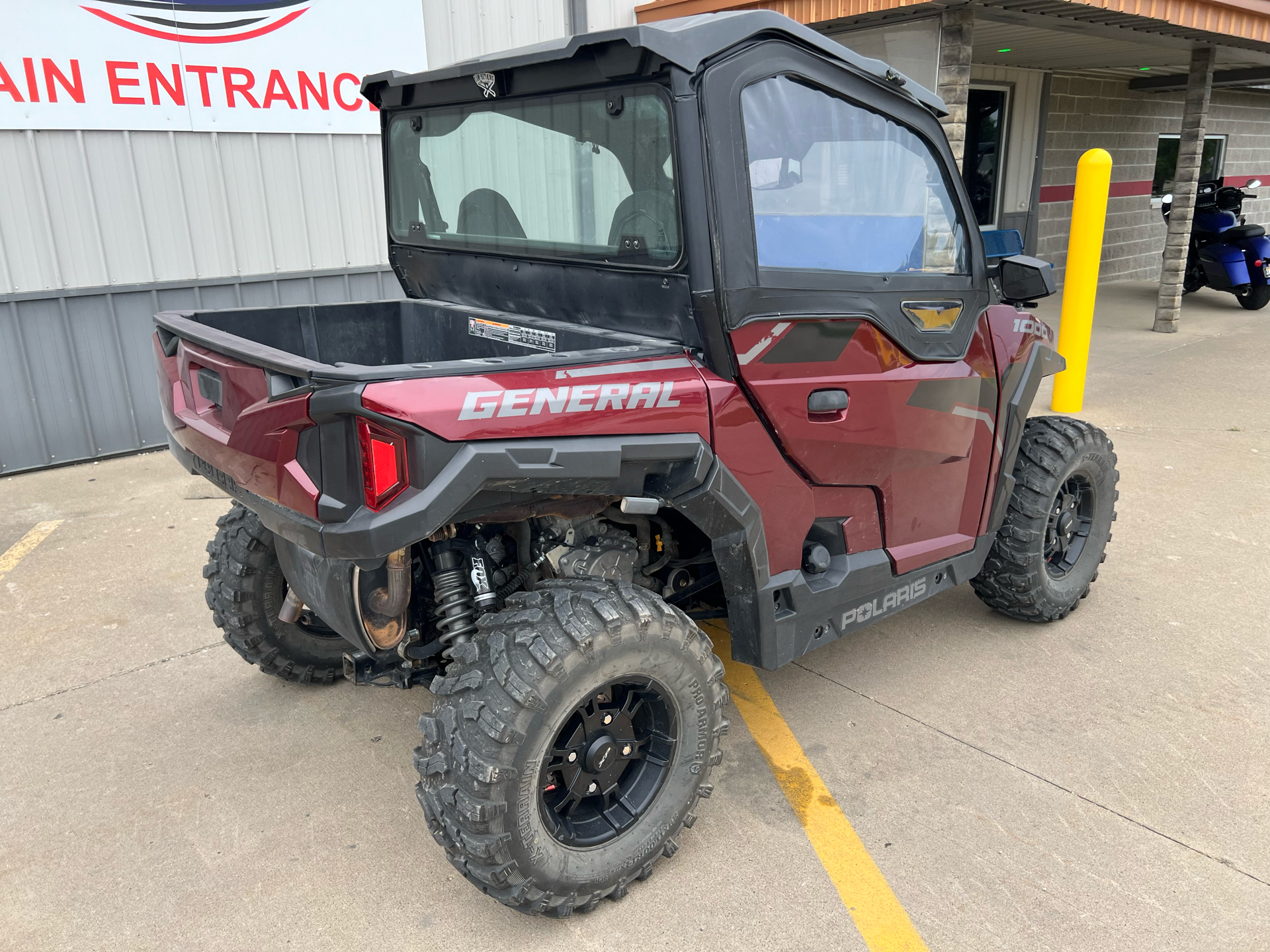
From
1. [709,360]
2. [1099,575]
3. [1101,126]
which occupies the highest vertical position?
[1101,126]

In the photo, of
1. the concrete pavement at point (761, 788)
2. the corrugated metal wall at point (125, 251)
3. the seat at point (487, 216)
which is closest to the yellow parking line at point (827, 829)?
the concrete pavement at point (761, 788)

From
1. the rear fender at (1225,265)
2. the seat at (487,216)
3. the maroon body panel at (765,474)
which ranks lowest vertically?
the rear fender at (1225,265)

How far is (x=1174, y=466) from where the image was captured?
245 inches

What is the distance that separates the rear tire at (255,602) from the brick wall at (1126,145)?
40.3 feet

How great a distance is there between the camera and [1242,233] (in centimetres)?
1252

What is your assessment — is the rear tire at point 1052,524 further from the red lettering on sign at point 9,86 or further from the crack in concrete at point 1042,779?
the red lettering on sign at point 9,86

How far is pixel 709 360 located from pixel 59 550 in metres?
4.13

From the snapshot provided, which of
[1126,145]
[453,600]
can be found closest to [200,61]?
[453,600]

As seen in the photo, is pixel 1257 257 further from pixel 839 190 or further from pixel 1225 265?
pixel 839 190

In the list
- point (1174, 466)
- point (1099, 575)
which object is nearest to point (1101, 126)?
point (1174, 466)

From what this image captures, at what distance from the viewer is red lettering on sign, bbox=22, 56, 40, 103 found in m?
5.82

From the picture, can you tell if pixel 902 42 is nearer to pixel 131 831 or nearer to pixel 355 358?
pixel 355 358

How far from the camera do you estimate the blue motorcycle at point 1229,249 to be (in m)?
12.5

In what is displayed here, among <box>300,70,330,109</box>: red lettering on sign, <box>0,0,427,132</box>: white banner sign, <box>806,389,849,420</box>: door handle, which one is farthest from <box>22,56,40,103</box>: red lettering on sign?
<box>806,389,849,420</box>: door handle
